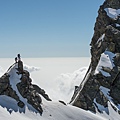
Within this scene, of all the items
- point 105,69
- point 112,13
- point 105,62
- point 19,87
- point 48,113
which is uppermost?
point 112,13

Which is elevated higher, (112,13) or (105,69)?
(112,13)

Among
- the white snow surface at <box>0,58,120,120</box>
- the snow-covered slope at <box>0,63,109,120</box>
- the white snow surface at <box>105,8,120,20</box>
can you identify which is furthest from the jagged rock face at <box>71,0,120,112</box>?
the snow-covered slope at <box>0,63,109,120</box>

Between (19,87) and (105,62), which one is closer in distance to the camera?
(19,87)

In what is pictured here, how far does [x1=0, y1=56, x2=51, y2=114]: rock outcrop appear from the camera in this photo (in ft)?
178

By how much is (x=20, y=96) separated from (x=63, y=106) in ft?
40.7

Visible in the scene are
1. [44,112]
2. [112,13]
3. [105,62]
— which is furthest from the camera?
[112,13]

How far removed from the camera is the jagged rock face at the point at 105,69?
2466 inches

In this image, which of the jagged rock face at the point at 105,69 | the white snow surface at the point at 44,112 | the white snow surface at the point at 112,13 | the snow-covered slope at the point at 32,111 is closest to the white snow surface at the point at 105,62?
the jagged rock face at the point at 105,69

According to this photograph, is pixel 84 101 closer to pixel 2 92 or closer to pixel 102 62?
pixel 102 62

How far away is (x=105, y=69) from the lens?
6856 cm

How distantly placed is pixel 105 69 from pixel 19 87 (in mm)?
29290

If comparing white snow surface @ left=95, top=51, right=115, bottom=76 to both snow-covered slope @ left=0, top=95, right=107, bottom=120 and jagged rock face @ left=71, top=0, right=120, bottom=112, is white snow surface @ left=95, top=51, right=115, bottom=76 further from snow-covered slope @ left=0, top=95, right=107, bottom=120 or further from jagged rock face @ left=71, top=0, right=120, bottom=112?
snow-covered slope @ left=0, top=95, right=107, bottom=120

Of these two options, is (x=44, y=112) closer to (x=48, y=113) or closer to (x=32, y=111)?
(x=48, y=113)

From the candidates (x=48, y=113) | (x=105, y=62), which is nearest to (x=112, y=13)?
(x=105, y=62)
